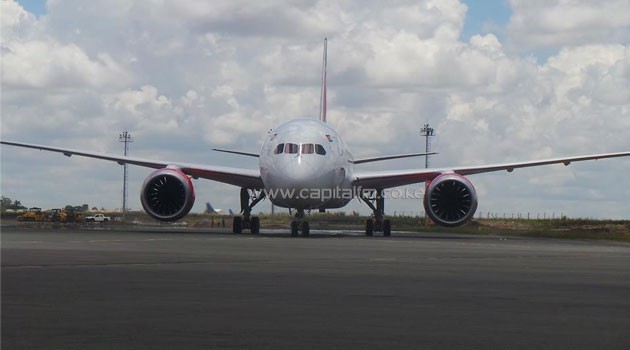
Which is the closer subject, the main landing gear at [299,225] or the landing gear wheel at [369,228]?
the main landing gear at [299,225]

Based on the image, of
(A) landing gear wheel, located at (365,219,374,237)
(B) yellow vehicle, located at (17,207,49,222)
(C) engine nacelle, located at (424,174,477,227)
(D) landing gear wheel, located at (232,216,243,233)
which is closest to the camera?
(C) engine nacelle, located at (424,174,477,227)

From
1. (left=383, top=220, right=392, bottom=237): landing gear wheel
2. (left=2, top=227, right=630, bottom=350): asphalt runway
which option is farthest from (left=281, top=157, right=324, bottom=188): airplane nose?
(left=2, top=227, right=630, bottom=350): asphalt runway

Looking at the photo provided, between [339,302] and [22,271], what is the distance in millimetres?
6065

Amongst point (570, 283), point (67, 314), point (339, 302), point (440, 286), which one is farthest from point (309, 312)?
point (570, 283)

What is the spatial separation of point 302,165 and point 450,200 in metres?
6.34

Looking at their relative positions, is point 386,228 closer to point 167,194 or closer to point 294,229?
point 294,229

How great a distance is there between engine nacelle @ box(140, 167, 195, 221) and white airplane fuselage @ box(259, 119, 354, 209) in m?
3.01

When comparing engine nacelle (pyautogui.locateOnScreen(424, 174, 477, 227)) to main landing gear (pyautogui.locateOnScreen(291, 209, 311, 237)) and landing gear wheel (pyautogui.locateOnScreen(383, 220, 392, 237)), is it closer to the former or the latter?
landing gear wheel (pyautogui.locateOnScreen(383, 220, 392, 237))

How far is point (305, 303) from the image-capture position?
40.1 feet

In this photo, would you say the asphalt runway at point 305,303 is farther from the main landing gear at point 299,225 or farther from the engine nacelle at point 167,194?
the engine nacelle at point 167,194

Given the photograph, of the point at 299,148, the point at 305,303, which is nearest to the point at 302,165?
the point at 299,148

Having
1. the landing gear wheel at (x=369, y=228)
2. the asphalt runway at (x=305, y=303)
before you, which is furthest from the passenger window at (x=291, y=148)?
the asphalt runway at (x=305, y=303)

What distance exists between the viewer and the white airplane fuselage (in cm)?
3938

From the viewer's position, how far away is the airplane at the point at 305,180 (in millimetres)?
39781
